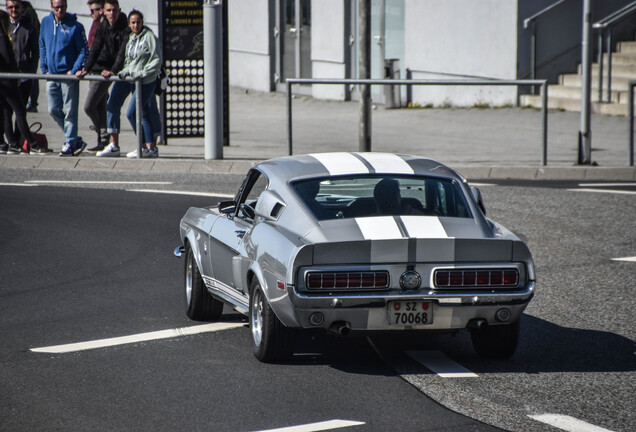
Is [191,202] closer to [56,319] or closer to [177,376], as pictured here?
[56,319]

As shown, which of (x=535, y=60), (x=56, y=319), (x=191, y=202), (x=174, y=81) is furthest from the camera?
(x=535, y=60)

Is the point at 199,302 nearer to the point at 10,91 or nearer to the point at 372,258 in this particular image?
the point at 372,258

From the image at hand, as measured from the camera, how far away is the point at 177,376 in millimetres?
6961

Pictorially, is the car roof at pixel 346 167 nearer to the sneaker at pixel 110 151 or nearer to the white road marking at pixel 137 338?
the white road marking at pixel 137 338

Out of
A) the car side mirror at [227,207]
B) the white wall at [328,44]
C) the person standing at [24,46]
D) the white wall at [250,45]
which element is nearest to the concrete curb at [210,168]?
the person standing at [24,46]

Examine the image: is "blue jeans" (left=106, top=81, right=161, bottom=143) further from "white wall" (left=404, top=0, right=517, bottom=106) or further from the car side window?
the car side window

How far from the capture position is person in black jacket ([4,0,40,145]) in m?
18.2

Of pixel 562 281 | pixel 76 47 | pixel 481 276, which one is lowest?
pixel 562 281

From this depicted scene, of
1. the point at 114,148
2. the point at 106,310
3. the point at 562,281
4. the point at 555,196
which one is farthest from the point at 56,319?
the point at 114,148

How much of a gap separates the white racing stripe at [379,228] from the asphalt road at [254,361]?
2.69 feet

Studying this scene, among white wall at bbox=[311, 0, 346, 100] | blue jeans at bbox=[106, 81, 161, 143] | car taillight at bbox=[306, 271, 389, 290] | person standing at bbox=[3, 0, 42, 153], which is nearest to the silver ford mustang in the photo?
car taillight at bbox=[306, 271, 389, 290]

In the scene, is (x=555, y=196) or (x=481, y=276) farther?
(x=555, y=196)

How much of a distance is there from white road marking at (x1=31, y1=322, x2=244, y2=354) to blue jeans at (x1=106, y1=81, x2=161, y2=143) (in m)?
9.53

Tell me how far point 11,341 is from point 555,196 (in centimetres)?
844
